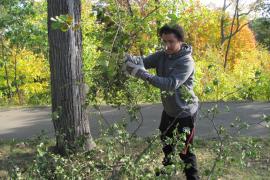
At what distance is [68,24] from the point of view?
7.30ft

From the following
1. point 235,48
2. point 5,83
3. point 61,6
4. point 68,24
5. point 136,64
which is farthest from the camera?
point 235,48

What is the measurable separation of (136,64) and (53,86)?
2.26 m

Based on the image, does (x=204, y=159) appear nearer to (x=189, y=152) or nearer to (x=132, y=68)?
(x=189, y=152)

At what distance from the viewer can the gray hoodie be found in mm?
3920

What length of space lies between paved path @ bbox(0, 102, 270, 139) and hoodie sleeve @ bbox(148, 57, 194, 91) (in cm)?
244

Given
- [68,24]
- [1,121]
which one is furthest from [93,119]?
[68,24]

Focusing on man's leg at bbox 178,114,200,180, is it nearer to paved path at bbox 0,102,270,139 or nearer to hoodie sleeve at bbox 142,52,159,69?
hoodie sleeve at bbox 142,52,159,69

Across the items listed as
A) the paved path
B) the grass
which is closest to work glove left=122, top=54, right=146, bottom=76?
the grass

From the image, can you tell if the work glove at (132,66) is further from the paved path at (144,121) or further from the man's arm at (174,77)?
the paved path at (144,121)

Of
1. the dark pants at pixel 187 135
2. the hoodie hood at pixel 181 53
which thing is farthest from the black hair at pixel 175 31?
the dark pants at pixel 187 135

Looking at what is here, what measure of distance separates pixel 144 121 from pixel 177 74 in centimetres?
417

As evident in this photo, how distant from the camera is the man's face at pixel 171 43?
4047 millimetres

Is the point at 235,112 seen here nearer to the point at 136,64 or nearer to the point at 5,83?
the point at 136,64

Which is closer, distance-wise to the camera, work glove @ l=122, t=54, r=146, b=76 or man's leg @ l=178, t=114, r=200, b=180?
work glove @ l=122, t=54, r=146, b=76
